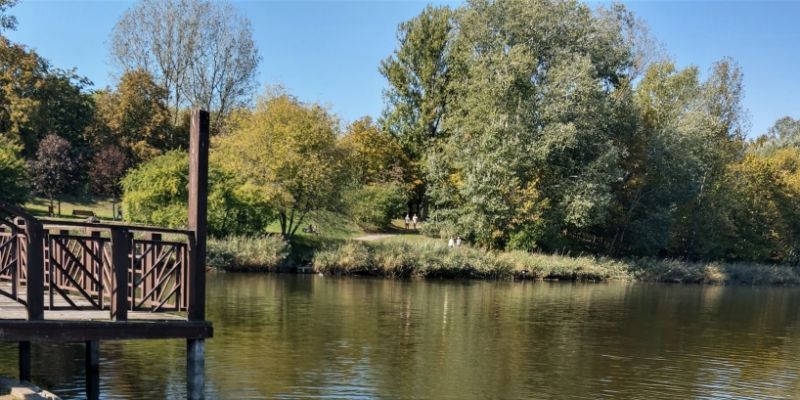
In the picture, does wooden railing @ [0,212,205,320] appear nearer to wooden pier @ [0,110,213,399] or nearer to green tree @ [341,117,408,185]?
wooden pier @ [0,110,213,399]

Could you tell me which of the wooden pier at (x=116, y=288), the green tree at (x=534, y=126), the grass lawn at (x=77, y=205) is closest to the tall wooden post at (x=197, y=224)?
the wooden pier at (x=116, y=288)

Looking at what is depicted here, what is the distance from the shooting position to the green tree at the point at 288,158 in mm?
37188

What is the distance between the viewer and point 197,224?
33.0 ft

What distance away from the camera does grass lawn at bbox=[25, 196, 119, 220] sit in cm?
4669

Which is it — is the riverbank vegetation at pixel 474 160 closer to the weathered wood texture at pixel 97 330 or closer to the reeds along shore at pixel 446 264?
the reeds along shore at pixel 446 264

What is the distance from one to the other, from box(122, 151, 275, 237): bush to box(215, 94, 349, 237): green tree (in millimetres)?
950

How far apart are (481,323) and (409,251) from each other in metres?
14.8

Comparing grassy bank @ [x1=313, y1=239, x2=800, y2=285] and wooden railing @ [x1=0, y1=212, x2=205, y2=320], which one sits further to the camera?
grassy bank @ [x1=313, y1=239, x2=800, y2=285]

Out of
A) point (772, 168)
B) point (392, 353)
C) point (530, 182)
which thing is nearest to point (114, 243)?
point (392, 353)

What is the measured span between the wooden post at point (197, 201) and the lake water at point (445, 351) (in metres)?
2.70

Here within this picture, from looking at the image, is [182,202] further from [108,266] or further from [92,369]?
[108,266]

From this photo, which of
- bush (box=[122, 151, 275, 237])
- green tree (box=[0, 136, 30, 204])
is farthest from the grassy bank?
green tree (box=[0, 136, 30, 204])

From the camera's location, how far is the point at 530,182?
43.2 meters

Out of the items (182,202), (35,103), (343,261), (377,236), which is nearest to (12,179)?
(182,202)
